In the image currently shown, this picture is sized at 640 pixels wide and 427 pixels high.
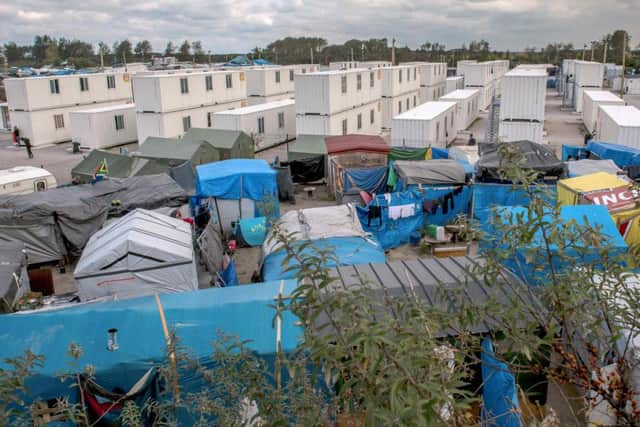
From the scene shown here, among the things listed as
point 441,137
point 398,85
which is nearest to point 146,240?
point 441,137

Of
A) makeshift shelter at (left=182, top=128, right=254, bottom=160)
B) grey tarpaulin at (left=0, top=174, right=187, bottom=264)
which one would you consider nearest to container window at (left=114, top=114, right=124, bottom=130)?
makeshift shelter at (left=182, top=128, right=254, bottom=160)

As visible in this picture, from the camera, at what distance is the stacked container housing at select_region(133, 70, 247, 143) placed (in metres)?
26.9

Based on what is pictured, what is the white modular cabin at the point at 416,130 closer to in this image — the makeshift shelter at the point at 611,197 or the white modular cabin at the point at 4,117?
the makeshift shelter at the point at 611,197

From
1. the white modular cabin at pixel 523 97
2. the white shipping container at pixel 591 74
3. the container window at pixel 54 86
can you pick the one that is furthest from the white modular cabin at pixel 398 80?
the container window at pixel 54 86

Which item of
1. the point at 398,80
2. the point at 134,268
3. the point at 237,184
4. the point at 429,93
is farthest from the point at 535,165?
the point at 429,93

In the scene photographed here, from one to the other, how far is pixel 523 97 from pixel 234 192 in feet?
46.7

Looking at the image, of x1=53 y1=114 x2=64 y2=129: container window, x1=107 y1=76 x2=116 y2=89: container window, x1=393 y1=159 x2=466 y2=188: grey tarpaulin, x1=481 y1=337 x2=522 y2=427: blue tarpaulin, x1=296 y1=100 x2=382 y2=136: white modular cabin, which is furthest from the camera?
x1=107 y1=76 x2=116 y2=89: container window

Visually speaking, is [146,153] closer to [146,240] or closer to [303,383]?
[146,240]

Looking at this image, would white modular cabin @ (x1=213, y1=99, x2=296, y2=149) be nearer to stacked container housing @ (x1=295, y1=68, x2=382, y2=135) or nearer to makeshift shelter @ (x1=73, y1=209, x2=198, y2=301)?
stacked container housing @ (x1=295, y1=68, x2=382, y2=135)

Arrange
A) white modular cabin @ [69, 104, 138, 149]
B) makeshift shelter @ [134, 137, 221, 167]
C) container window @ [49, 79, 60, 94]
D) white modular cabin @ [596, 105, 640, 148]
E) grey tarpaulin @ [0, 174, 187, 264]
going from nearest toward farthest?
grey tarpaulin @ [0, 174, 187, 264] → makeshift shelter @ [134, 137, 221, 167] → white modular cabin @ [596, 105, 640, 148] → white modular cabin @ [69, 104, 138, 149] → container window @ [49, 79, 60, 94]

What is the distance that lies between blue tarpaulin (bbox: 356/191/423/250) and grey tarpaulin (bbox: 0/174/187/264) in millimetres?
5286

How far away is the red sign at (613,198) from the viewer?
12047 mm

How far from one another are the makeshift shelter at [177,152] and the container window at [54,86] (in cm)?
1391

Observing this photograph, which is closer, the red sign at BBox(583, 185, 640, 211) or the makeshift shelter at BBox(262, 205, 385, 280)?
the makeshift shelter at BBox(262, 205, 385, 280)
